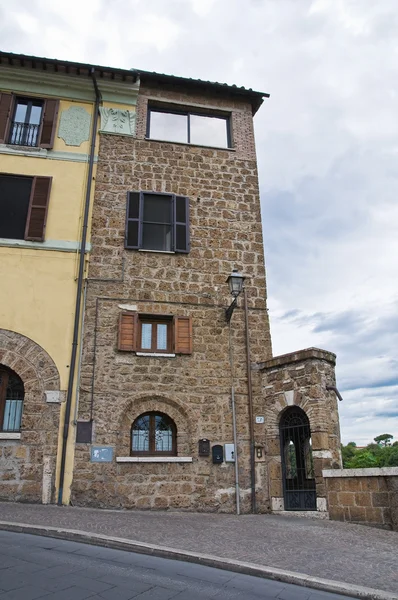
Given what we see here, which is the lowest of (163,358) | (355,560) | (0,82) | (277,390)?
(355,560)

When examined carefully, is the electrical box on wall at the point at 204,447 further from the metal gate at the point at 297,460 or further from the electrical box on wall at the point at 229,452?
the metal gate at the point at 297,460

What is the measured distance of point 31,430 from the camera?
9.05m

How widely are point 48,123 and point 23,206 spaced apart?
236 cm

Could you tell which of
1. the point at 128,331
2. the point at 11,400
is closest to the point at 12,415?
the point at 11,400

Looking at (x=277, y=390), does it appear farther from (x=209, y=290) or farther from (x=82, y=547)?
(x=82, y=547)

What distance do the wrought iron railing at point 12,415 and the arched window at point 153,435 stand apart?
229 centimetres

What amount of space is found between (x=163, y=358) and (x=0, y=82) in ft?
27.1

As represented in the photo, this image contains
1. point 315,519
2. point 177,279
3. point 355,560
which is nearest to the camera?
point 355,560

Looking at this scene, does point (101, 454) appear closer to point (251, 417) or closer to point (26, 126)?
point (251, 417)

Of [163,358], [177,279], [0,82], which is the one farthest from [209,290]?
[0,82]

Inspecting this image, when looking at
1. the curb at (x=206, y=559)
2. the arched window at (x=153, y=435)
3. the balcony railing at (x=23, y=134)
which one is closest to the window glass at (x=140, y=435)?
the arched window at (x=153, y=435)

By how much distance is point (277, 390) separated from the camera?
987cm

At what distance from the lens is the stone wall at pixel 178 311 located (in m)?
9.23

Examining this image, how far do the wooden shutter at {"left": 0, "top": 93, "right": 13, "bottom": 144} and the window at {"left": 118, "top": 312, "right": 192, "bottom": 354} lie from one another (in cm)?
546
